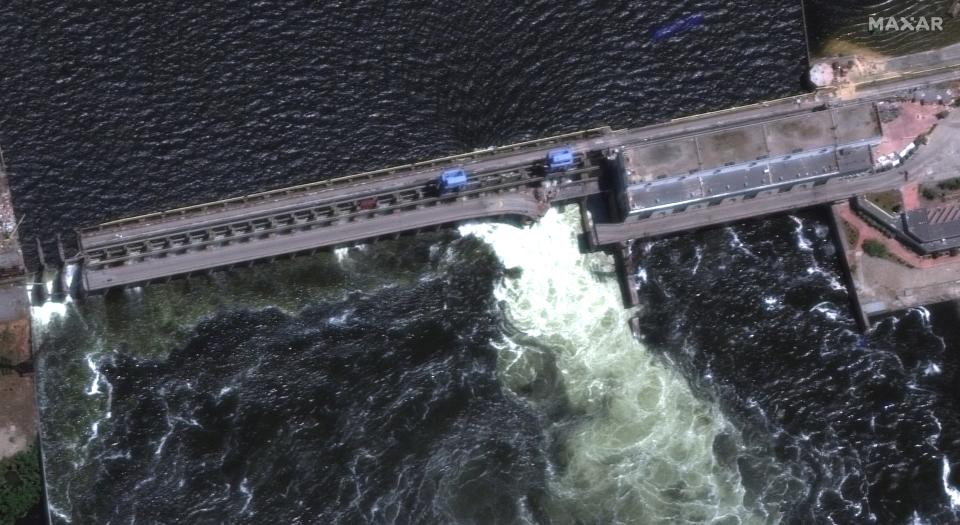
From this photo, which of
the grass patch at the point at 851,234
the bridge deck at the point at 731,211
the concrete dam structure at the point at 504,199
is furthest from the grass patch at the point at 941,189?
the concrete dam structure at the point at 504,199

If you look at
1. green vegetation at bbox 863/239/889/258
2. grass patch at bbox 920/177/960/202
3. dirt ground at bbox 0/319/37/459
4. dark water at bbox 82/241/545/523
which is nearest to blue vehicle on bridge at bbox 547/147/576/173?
dark water at bbox 82/241/545/523

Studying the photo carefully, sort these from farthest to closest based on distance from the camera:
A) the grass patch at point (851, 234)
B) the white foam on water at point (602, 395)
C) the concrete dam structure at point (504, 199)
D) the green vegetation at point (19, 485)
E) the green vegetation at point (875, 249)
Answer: the grass patch at point (851, 234), the green vegetation at point (875, 249), the white foam on water at point (602, 395), the concrete dam structure at point (504, 199), the green vegetation at point (19, 485)

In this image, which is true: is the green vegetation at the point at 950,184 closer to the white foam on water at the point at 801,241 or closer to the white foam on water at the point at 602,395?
the white foam on water at the point at 801,241

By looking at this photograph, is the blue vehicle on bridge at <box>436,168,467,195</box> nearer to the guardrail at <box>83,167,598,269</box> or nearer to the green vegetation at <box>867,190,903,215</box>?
the guardrail at <box>83,167,598,269</box>

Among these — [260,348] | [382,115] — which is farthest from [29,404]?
[382,115]

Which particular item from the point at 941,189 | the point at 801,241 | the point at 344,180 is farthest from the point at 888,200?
the point at 344,180

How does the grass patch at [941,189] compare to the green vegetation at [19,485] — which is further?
the grass patch at [941,189]
